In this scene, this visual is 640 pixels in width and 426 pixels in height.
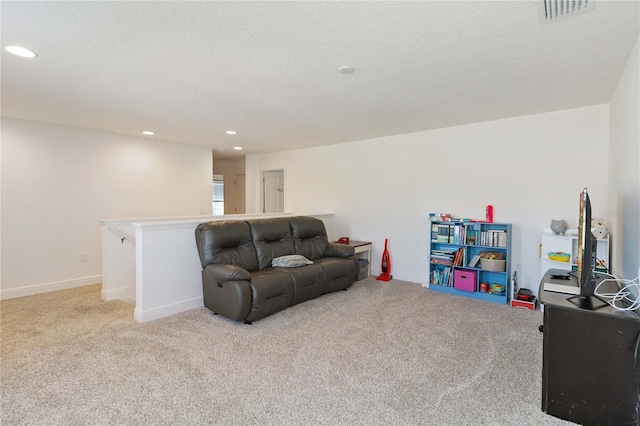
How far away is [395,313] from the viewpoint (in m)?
3.59

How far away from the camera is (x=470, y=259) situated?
14.8 feet

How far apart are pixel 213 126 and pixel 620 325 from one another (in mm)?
4629

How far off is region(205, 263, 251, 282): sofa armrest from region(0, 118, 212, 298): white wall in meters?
2.86

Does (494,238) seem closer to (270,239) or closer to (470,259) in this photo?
(470,259)

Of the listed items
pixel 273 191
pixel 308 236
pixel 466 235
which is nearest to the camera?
pixel 466 235

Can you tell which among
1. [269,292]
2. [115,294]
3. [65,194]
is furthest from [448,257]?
[65,194]

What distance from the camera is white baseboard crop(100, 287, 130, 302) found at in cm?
408

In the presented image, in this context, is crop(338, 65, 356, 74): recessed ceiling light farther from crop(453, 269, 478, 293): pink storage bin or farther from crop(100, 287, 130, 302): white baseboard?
crop(100, 287, 130, 302): white baseboard

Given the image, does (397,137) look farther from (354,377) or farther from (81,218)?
(81,218)

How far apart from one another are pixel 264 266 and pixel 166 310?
118 centimetres

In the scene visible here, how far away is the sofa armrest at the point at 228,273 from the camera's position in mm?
3172

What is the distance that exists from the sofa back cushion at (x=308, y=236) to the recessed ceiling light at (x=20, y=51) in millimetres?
3117

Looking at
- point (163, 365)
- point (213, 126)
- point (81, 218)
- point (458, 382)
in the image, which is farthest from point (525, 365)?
point (81, 218)

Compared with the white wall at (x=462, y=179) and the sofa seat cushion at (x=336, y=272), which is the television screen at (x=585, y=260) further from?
Result: the sofa seat cushion at (x=336, y=272)
